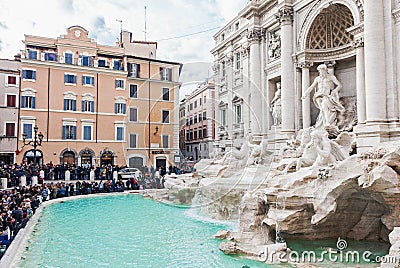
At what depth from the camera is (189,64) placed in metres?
7.87

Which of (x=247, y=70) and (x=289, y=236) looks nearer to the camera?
(x=289, y=236)

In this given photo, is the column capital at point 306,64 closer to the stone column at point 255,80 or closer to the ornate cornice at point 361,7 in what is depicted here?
the ornate cornice at point 361,7

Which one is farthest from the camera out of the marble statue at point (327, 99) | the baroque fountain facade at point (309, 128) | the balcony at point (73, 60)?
the balcony at point (73, 60)

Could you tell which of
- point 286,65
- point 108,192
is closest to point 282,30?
point 286,65

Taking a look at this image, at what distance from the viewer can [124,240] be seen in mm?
9703

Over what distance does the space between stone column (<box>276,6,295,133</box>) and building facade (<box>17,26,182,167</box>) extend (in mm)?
10504

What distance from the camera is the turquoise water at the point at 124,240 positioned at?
782cm

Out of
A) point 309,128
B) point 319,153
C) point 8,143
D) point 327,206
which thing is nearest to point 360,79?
point 309,128

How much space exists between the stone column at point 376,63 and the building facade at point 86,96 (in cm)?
1554

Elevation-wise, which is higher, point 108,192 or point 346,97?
point 346,97

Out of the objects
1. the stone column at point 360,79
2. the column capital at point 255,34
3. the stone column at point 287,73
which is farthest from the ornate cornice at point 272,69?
the stone column at point 360,79

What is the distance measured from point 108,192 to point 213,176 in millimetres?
7987

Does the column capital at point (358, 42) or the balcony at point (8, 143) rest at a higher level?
the column capital at point (358, 42)

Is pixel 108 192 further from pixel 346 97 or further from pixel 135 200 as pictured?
pixel 346 97
